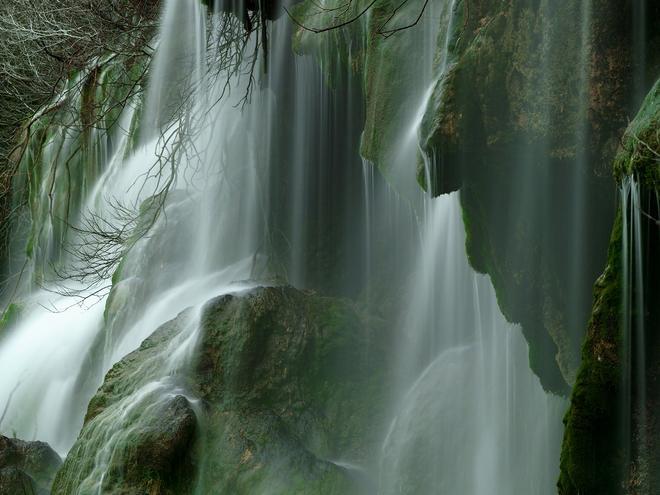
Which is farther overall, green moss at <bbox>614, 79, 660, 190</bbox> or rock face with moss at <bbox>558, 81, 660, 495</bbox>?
rock face with moss at <bbox>558, 81, 660, 495</bbox>

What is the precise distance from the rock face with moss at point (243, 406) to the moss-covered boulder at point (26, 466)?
0.83 m

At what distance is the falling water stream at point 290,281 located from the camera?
20.7 ft

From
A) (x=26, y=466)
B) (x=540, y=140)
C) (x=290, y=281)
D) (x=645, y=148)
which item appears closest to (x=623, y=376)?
(x=645, y=148)

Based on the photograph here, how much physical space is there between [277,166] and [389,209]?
135 cm

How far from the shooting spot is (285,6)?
8.19m

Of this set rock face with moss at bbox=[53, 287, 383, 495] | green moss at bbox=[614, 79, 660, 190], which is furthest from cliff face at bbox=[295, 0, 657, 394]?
rock face with moss at bbox=[53, 287, 383, 495]

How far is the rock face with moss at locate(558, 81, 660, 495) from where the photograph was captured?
353cm

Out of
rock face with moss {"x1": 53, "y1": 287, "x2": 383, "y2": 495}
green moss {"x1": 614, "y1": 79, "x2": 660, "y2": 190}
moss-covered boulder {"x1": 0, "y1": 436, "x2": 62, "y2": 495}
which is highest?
green moss {"x1": 614, "y1": 79, "x2": 660, "y2": 190}

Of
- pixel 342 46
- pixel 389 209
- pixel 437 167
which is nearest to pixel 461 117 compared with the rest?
pixel 437 167

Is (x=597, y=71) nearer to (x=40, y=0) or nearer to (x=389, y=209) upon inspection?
(x=389, y=209)

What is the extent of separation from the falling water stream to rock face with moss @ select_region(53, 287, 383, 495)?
9 centimetres

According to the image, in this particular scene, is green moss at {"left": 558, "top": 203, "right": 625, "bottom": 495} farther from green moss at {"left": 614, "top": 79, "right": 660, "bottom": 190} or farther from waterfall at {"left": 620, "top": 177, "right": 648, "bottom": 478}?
green moss at {"left": 614, "top": 79, "right": 660, "bottom": 190}

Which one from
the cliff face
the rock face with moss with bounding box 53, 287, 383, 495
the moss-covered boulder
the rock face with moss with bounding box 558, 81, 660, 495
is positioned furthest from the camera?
the moss-covered boulder

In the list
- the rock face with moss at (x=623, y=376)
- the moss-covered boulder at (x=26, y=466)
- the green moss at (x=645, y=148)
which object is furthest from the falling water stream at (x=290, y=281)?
the rock face with moss at (x=623, y=376)
